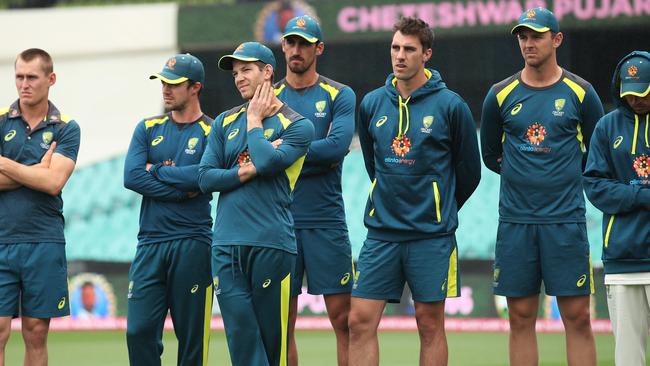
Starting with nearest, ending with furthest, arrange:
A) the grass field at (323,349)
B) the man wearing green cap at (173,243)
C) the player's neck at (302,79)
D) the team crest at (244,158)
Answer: the team crest at (244,158) < the man wearing green cap at (173,243) < the player's neck at (302,79) < the grass field at (323,349)

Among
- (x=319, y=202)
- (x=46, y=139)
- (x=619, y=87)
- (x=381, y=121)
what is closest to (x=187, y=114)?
(x=46, y=139)

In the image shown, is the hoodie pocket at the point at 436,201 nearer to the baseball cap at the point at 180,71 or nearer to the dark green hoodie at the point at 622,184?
the dark green hoodie at the point at 622,184

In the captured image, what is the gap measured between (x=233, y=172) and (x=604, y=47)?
6973mm

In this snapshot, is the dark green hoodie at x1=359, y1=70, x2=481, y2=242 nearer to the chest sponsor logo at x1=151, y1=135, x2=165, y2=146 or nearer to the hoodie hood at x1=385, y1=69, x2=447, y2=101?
the hoodie hood at x1=385, y1=69, x2=447, y2=101

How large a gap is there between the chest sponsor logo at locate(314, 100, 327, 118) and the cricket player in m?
1.62

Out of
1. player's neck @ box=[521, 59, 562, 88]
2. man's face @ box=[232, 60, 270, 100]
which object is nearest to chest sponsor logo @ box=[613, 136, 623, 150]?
player's neck @ box=[521, 59, 562, 88]

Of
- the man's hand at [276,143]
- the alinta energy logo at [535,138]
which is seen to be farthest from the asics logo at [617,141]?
the man's hand at [276,143]

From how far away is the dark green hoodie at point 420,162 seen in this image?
7156 mm

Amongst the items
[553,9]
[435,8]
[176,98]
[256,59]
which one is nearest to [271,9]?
[435,8]

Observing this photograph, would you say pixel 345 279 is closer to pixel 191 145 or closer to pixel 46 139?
pixel 191 145

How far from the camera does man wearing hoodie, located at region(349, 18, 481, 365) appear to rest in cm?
713

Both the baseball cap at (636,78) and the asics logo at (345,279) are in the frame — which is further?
the asics logo at (345,279)

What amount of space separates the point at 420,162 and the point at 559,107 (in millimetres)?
918

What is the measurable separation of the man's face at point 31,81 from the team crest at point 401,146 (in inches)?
88.5
